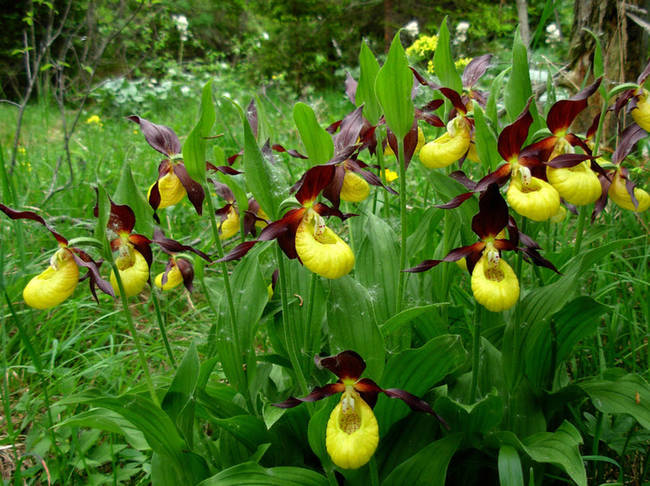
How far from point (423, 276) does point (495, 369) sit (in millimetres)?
396

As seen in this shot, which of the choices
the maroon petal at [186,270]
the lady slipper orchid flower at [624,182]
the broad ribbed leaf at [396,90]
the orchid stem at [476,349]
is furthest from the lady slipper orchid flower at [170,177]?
the lady slipper orchid flower at [624,182]

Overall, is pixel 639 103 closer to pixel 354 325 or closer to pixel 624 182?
pixel 624 182

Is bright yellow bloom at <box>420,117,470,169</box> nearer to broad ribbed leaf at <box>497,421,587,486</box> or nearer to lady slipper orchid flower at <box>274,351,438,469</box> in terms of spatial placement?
lady slipper orchid flower at <box>274,351,438,469</box>

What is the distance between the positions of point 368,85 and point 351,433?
2.72ft

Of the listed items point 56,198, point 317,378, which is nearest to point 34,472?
point 317,378

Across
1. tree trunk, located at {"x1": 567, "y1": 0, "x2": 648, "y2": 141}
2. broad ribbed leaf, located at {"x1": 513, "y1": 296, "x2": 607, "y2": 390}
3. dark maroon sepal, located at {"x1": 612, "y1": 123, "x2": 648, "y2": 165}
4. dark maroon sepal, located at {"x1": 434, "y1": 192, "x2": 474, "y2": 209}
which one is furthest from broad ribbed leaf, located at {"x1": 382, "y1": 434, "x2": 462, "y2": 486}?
tree trunk, located at {"x1": 567, "y1": 0, "x2": 648, "y2": 141}

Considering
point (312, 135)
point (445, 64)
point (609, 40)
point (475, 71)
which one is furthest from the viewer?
point (609, 40)

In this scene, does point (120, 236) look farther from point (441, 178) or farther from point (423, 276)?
point (423, 276)

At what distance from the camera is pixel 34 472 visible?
4.44ft

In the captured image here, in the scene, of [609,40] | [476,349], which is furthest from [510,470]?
[609,40]

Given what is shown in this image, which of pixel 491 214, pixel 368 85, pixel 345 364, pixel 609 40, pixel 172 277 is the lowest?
pixel 345 364

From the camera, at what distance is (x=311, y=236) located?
3.26 ft

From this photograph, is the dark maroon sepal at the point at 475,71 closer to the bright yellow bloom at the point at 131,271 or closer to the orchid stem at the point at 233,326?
the orchid stem at the point at 233,326

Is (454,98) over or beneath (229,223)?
over
